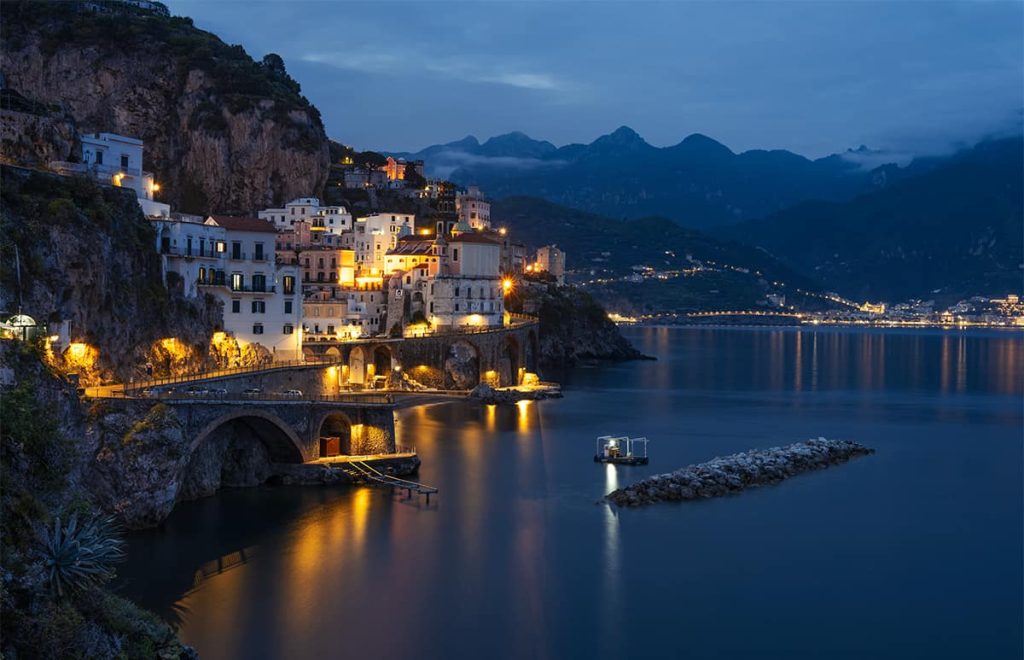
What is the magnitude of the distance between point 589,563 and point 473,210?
297 ft

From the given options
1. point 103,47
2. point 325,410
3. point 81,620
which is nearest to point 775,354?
point 103,47

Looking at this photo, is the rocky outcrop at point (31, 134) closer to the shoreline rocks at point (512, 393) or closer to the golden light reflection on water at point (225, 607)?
the golden light reflection on water at point (225, 607)

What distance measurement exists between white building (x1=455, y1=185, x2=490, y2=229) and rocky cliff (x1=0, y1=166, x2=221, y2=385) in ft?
249

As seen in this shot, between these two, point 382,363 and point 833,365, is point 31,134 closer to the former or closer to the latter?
point 382,363

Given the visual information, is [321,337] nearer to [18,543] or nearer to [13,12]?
[13,12]

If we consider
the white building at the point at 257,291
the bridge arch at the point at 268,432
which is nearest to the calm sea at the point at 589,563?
the bridge arch at the point at 268,432

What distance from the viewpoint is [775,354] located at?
132 m

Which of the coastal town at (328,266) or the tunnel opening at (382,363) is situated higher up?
the coastal town at (328,266)

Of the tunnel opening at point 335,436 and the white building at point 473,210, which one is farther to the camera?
the white building at point 473,210

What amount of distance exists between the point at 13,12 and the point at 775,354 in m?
98.3

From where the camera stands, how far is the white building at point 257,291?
45.9 meters

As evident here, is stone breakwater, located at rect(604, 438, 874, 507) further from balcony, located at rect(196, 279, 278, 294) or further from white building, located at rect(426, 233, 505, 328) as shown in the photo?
white building, located at rect(426, 233, 505, 328)

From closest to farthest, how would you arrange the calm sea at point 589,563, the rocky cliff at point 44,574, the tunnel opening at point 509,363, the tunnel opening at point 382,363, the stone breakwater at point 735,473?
the rocky cliff at point 44,574 < the calm sea at point 589,563 < the stone breakwater at point 735,473 < the tunnel opening at point 382,363 < the tunnel opening at point 509,363

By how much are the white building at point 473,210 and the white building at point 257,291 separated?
65653mm
